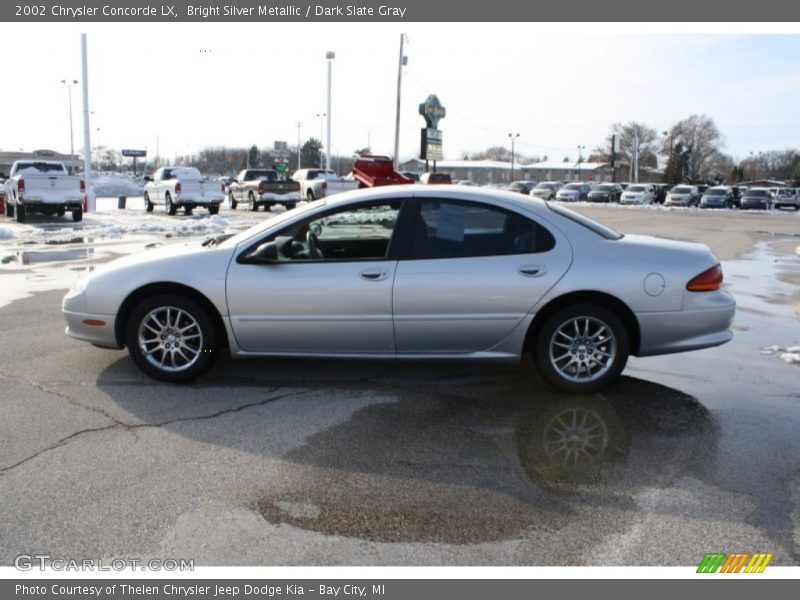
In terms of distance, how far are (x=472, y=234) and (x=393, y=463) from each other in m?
2.03

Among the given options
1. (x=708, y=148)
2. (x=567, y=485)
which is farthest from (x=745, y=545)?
(x=708, y=148)

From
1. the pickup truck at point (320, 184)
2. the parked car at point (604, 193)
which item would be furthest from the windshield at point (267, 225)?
the parked car at point (604, 193)

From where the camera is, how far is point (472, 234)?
5.50m

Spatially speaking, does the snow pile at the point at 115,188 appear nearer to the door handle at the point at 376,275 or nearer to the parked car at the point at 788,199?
the parked car at the point at 788,199

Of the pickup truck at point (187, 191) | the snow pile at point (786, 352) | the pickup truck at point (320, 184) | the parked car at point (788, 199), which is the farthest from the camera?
the parked car at point (788, 199)

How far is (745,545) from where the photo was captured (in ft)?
11.0

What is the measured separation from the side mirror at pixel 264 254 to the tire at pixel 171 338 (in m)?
0.56

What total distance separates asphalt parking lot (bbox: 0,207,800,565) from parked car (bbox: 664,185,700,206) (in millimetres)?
A: 49323

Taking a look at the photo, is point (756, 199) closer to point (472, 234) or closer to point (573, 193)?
point (573, 193)

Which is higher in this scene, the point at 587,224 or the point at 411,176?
the point at 411,176

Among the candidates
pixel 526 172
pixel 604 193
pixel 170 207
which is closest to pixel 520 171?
pixel 526 172

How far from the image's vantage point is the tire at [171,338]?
5.55 m

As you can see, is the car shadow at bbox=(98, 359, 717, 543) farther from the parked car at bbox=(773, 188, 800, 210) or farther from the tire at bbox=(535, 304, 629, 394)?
the parked car at bbox=(773, 188, 800, 210)

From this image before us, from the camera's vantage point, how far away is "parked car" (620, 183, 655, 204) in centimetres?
5447
